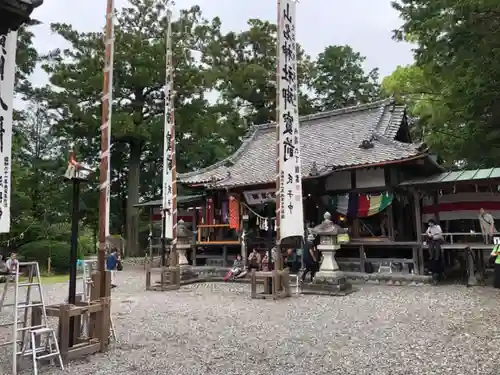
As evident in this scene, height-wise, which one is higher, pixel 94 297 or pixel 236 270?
pixel 94 297

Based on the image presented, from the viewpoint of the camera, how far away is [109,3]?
6.58 meters

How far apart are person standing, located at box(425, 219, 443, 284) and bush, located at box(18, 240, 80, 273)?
1558cm

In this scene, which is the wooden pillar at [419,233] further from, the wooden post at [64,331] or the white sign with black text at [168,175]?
the wooden post at [64,331]

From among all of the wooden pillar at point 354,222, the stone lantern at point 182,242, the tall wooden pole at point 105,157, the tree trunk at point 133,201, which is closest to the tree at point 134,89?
the tree trunk at point 133,201

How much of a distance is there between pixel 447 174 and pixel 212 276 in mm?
8673

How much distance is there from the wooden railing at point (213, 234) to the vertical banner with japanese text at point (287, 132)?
6.35m

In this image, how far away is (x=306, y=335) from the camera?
6.42m

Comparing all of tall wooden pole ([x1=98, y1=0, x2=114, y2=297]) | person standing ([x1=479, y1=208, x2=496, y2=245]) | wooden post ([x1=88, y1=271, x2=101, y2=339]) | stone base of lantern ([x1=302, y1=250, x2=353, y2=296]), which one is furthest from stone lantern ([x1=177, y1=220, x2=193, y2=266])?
person standing ([x1=479, y1=208, x2=496, y2=245])

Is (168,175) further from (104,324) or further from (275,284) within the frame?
(104,324)

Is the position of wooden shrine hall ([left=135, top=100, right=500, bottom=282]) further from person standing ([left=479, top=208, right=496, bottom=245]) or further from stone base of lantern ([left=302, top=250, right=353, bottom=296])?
stone base of lantern ([left=302, top=250, right=353, bottom=296])

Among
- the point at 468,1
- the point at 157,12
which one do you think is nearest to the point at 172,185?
the point at 468,1

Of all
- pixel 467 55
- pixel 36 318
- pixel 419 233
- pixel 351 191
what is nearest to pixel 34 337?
pixel 36 318

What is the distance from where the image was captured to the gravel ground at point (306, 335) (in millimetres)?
4895

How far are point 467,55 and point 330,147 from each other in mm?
7354
